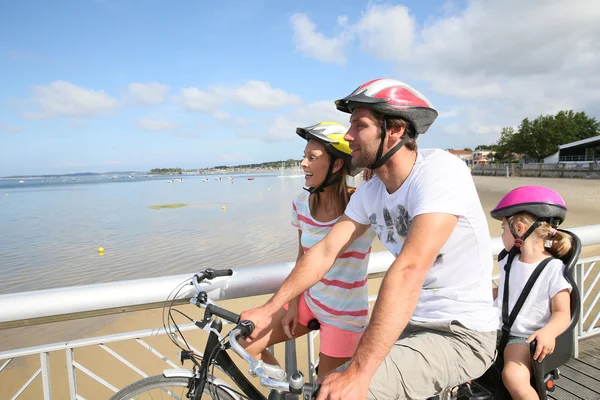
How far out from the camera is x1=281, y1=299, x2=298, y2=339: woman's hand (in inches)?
95.3

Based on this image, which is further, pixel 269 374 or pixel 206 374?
pixel 206 374

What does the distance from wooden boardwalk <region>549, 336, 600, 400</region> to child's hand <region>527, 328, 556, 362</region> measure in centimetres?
102

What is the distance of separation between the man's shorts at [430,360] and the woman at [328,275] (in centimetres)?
50

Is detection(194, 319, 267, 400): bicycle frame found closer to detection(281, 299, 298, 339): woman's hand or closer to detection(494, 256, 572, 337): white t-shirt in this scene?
detection(281, 299, 298, 339): woman's hand

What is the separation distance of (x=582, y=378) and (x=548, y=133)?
7057cm

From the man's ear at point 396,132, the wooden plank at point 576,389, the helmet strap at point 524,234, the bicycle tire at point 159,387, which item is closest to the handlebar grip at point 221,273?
the bicycle tire at point 159,387

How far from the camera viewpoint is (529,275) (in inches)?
98.6

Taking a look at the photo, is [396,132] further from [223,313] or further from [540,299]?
[540,299]

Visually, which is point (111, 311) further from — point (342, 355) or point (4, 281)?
point (4, 281)

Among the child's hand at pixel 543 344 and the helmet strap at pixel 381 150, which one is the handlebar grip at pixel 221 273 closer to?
the helmet strap at pixel 381 150

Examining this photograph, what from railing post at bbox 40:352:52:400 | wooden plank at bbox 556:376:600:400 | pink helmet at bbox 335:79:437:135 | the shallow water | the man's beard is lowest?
the shallow water

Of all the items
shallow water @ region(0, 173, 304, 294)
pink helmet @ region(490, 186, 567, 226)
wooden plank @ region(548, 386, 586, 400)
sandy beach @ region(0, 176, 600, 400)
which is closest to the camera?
pink helmet @ region(490, 186, 567, 226)

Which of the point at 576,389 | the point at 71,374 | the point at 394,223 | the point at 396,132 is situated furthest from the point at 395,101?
the point at 576,389

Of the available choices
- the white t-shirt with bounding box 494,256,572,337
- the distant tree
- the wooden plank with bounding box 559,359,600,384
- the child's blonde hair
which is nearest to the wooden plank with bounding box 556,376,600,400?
the wooden plank with bounding box 559,359,600,384
